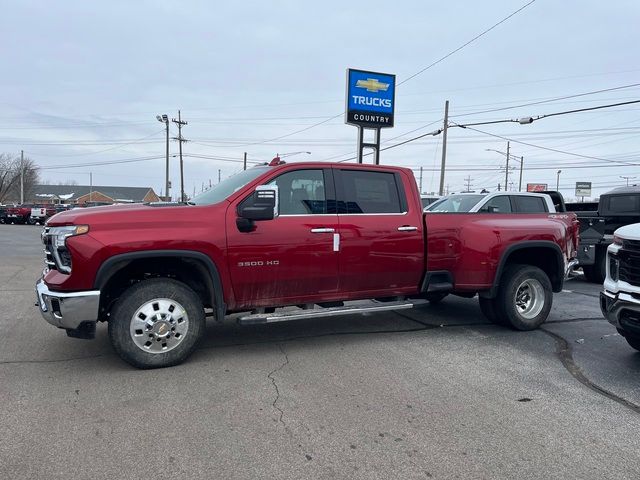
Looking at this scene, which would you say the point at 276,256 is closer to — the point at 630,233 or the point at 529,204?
the point at 630,233

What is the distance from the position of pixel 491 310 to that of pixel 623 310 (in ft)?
6.62

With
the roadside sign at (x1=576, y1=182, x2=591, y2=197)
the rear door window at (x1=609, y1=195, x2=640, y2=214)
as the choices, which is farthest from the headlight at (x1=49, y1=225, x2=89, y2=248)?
the roadside sign at (x1=576, y1=182, x2=591, y2=197)

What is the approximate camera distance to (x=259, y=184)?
5188 mm

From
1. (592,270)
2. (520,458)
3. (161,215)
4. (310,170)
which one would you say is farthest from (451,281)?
(592,270)

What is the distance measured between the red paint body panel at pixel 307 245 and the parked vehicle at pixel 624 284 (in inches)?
53.8

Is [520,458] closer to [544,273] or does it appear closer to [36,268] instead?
[544,273]

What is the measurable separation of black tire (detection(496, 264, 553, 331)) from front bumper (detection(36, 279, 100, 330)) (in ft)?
15.8

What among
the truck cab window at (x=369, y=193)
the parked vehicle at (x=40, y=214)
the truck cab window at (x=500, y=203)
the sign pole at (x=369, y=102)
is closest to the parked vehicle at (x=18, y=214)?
the parked vehicle at (x=40, y=214)

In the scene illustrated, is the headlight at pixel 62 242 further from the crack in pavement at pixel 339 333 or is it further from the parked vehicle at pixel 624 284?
the parked vehicle at pixel 624 284

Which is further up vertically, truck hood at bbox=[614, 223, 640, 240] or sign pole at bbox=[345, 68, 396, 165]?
sign pole at bbox=[345, 68, 396, 165]

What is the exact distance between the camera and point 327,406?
403cm

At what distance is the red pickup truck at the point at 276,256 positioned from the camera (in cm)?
459

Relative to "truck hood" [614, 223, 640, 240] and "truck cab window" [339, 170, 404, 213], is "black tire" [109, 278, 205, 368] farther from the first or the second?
"truck hood" [614, 223, 640, 240]

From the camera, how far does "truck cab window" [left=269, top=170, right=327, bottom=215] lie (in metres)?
5.33
